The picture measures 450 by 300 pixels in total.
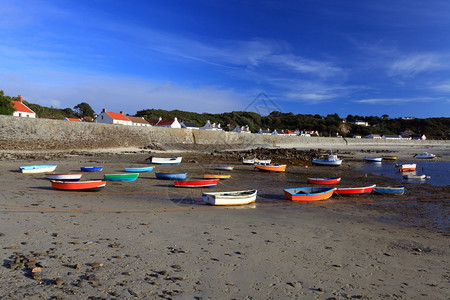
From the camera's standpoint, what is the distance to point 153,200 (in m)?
12.8

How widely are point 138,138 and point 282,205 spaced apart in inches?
1414

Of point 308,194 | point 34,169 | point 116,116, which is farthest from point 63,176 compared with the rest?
point 116,116

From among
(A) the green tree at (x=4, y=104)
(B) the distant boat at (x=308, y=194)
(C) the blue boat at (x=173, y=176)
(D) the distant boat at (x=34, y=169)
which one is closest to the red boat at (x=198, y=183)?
(C) the blue boat at (x=173, y=176)

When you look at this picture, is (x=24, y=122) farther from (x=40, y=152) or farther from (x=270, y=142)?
(x=270, y=142)

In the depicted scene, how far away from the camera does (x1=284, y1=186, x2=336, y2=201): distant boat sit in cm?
1336

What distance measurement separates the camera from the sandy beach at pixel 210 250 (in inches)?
196

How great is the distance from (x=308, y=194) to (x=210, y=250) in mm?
7814

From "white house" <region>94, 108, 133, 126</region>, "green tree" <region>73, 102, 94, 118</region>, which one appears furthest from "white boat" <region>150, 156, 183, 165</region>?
"green tree" <region>73, 102, 94, 118</region>

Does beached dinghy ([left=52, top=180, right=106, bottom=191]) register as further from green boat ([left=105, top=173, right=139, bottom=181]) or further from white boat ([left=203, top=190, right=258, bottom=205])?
white boat ([left=203, top=190, right=258, bottom=205])

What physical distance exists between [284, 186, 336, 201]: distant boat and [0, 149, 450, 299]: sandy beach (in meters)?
0.83

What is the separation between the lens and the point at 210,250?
6.75 metres

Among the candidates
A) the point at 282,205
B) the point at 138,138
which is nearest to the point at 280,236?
the point at 282,205

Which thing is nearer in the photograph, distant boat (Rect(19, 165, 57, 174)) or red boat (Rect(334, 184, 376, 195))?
red boat (Rect(334, 184, 376, 195))

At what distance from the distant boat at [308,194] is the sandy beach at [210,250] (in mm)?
834
